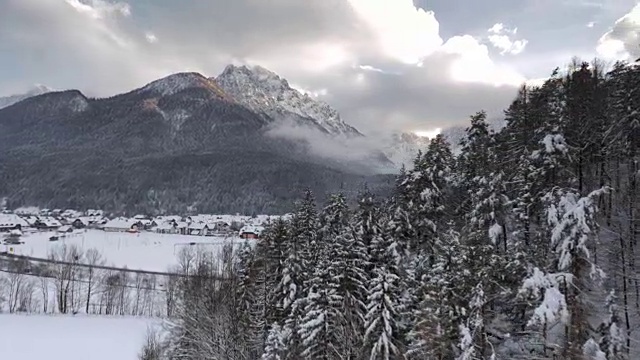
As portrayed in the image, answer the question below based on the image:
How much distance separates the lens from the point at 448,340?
22.8 metres

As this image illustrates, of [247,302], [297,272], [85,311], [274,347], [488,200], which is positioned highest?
[488,200]

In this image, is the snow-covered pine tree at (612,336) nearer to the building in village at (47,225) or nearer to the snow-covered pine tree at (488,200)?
the snow-covered pine tree at (488,200)

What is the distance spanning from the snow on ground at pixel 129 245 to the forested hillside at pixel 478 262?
67.4 meters

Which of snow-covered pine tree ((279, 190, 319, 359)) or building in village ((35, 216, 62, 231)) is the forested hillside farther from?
building in village ((35, 216, 62, 231))

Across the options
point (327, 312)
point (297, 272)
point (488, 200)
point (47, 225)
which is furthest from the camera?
point (47, 225)

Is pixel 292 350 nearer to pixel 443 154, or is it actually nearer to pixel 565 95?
pixel 443 154

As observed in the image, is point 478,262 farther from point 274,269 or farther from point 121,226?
point 121,226

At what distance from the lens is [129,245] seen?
143 m

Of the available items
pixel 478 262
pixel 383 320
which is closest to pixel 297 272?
pixel 383 320

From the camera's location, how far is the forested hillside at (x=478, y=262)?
1588 cm

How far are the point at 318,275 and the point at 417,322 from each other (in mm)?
7141

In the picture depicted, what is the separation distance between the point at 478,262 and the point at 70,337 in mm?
50416

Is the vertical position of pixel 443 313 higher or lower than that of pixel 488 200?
lower

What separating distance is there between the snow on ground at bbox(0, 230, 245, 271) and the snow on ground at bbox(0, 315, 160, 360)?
3931cm
